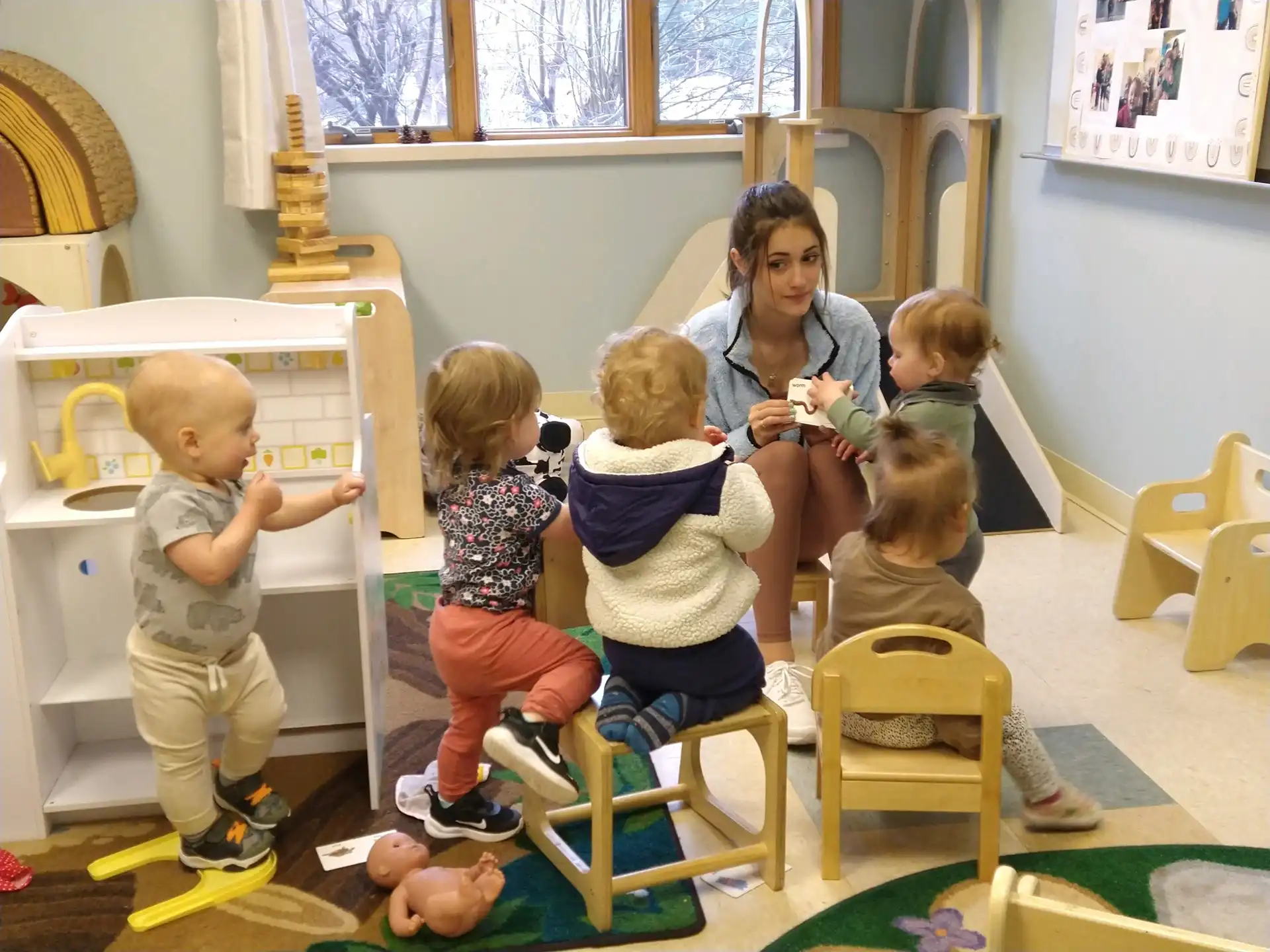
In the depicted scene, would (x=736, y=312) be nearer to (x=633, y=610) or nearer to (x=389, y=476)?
(x=633, y=610)

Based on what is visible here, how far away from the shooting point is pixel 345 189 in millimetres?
4035

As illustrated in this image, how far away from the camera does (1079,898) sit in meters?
1.75

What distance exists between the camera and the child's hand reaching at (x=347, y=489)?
6.01 feet

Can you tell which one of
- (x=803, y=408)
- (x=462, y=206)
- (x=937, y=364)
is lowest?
(x=803, y=408)

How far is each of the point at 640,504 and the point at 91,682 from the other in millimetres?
1030

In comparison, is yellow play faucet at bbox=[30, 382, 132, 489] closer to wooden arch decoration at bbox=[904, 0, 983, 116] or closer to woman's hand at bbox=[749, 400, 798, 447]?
woman's hand at bbox=[749, 400, 798, 447]

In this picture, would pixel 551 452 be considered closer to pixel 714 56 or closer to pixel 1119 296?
pixel 1119 296

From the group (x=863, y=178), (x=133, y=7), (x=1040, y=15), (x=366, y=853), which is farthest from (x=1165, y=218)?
(x=133, y=7)

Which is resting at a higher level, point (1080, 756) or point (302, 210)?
point (302, 210)

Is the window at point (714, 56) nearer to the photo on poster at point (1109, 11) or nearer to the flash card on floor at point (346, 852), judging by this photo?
the photo on poster at point (1109, 11)

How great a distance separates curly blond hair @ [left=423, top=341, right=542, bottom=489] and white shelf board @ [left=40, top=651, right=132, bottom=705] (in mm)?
665

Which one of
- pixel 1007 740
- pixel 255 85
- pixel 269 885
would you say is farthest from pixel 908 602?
pixel 255 85

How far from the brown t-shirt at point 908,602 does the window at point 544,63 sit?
2921 millimetres

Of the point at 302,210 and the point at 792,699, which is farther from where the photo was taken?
the point at 302,210
